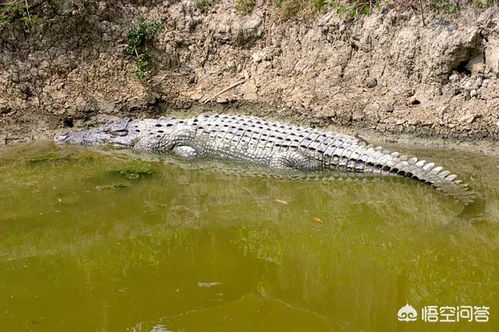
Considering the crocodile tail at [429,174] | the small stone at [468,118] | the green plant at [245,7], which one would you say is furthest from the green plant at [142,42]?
the small stone at [468,118]

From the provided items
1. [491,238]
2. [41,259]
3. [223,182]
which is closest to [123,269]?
[41,259]

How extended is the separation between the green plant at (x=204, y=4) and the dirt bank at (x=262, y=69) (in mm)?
74

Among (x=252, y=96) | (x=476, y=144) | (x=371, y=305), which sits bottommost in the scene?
(x=371, y=305)

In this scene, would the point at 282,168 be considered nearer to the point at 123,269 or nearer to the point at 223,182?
the point at 223,182

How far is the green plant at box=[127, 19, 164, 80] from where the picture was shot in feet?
31.2

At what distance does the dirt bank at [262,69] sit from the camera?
8047 mm

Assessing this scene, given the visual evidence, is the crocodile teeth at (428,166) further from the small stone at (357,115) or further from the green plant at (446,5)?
the green plant at (446,5)

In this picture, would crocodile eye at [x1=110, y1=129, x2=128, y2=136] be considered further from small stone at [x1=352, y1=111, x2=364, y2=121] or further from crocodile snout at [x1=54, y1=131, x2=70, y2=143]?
small stone at [x1=352, y1=111, x2=364, y2=121]

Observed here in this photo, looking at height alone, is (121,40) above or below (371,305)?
above

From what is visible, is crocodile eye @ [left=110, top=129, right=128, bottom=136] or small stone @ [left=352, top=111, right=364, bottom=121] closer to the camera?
small stone @ [left=352, top=111, right=364, bottom=121]

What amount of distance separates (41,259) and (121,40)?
5443mm

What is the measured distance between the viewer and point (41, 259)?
4.91 meters

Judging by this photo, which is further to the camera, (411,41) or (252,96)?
(252,96)

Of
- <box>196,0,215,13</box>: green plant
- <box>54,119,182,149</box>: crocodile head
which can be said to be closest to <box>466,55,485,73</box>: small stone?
<box>54,119,182,149</box>: crocodile head
